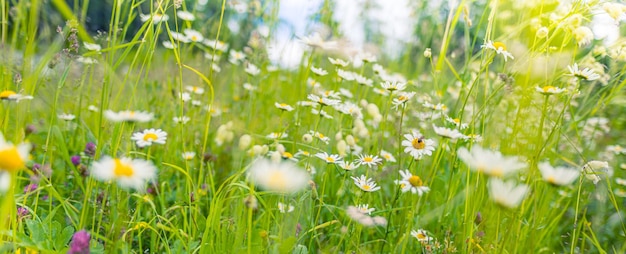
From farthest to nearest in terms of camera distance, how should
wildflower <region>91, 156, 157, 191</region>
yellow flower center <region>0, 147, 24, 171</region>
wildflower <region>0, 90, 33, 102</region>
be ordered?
wildflower <region>0, 90, 33, 102</region>
wildflower <region>91, 156, 157, 191</region>
yellow flower center <region>0, 147, 24, 171</region>

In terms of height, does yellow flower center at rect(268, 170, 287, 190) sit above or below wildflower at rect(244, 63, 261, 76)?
above

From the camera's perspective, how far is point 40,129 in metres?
1.66

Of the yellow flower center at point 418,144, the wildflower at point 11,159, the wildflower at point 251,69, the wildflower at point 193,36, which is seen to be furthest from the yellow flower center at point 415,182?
the wildflower at point 193,36

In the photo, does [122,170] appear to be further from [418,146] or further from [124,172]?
[418,146]

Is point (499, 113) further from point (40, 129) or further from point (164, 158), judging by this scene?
point (40, 129)

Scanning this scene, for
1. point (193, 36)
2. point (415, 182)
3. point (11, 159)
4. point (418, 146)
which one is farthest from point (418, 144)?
point (193, 36)

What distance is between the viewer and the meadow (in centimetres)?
93

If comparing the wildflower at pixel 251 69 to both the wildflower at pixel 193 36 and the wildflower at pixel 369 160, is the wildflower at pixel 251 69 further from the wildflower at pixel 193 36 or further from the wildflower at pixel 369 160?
the wildflower at pixel 369 160

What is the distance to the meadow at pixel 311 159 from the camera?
3.05 feet

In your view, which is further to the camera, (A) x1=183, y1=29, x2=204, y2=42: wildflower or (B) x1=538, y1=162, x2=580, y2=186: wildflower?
(A) x1=183, y1=29, x2=204, y2=42: wildflower

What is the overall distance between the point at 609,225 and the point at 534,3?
73cm

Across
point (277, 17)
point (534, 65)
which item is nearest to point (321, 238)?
point (534, 65)

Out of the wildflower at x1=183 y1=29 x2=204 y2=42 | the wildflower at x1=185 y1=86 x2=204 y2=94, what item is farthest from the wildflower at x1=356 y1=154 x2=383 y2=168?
the wildflower at x1=183 y1=29 x2=204 y2=42

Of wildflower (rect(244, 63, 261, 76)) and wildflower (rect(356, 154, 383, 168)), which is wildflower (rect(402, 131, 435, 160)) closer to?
wildflower (rect(356, 154, 383, 168))
